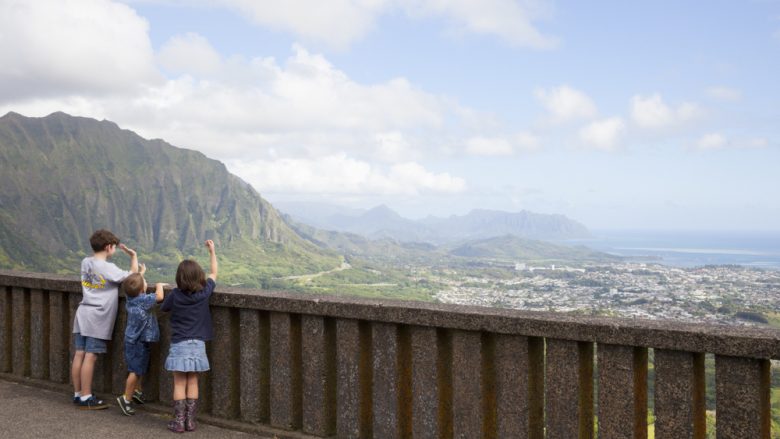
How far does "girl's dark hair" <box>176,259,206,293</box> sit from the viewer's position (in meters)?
5.98

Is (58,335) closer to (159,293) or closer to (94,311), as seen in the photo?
(94,311)

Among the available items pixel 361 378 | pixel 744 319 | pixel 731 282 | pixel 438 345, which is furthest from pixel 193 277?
pixel 731 282

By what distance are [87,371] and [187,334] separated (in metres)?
1.58

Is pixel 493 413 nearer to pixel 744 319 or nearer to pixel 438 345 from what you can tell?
pixel 438 345

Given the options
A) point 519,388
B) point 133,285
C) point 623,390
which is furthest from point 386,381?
point 133,285

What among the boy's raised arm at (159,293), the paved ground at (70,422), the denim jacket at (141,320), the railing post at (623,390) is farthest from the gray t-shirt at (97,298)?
the railing post at (623,390)

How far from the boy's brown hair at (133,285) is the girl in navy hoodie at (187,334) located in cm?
50

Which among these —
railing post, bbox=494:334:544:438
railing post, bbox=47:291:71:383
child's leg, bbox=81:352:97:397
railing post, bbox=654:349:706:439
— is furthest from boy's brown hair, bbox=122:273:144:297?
railing post, bbox=654:349:706:439

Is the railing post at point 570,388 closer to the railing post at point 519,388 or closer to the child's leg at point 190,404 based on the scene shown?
the railing post at point 519,388

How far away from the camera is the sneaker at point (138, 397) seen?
681 centimetres

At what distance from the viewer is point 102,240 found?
6746mm

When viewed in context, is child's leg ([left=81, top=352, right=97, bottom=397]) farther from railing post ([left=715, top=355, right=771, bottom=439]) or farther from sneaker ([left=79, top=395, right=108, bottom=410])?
railing post ([left=715, top=355, right=771, bottom=439])

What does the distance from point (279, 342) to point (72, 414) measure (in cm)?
242

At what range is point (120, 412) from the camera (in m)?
6.80
